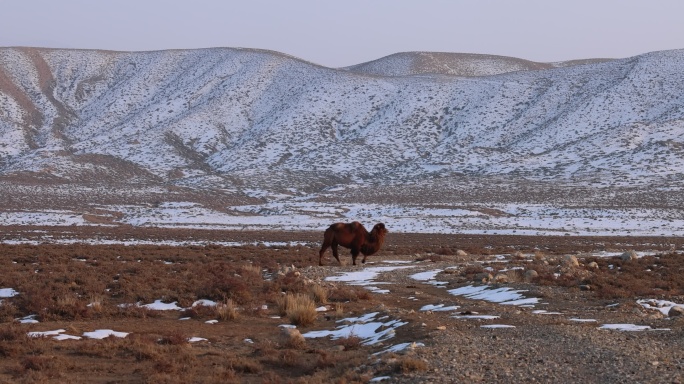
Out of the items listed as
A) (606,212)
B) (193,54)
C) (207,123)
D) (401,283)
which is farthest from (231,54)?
(401,283)

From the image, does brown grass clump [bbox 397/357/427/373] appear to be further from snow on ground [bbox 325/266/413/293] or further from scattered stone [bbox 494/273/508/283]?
scattered stone [bbox 494/273/508/283]

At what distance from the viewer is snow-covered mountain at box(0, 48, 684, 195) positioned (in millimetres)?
92875

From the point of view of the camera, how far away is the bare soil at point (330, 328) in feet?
29.8

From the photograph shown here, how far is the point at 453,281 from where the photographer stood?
2016 centimetres

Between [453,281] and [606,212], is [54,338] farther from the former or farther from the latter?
[606,212]

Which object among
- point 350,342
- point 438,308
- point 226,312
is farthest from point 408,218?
point 350,342

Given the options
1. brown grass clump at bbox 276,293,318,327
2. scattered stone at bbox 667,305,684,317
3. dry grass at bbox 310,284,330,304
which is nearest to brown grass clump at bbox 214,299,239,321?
brown grass clump at bbox 276,293,318,327

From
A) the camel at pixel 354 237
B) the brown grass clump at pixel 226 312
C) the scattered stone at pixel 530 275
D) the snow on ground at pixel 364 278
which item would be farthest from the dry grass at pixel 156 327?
the scattered stone at pixel 530 275

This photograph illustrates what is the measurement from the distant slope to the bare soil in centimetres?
13279

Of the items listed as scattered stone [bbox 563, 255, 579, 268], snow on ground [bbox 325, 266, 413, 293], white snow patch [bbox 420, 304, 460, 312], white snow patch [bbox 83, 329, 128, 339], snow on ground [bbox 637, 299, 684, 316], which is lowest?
scattered stone [bbox 563, 255, 579, 268]

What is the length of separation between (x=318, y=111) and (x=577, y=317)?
103m

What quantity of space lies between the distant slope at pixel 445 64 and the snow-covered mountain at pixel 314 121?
87.0 feet

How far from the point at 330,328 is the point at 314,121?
99.9m

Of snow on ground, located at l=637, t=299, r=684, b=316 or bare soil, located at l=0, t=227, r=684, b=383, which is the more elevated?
bare soil, located at l=0, t=227, r=684, b=383
